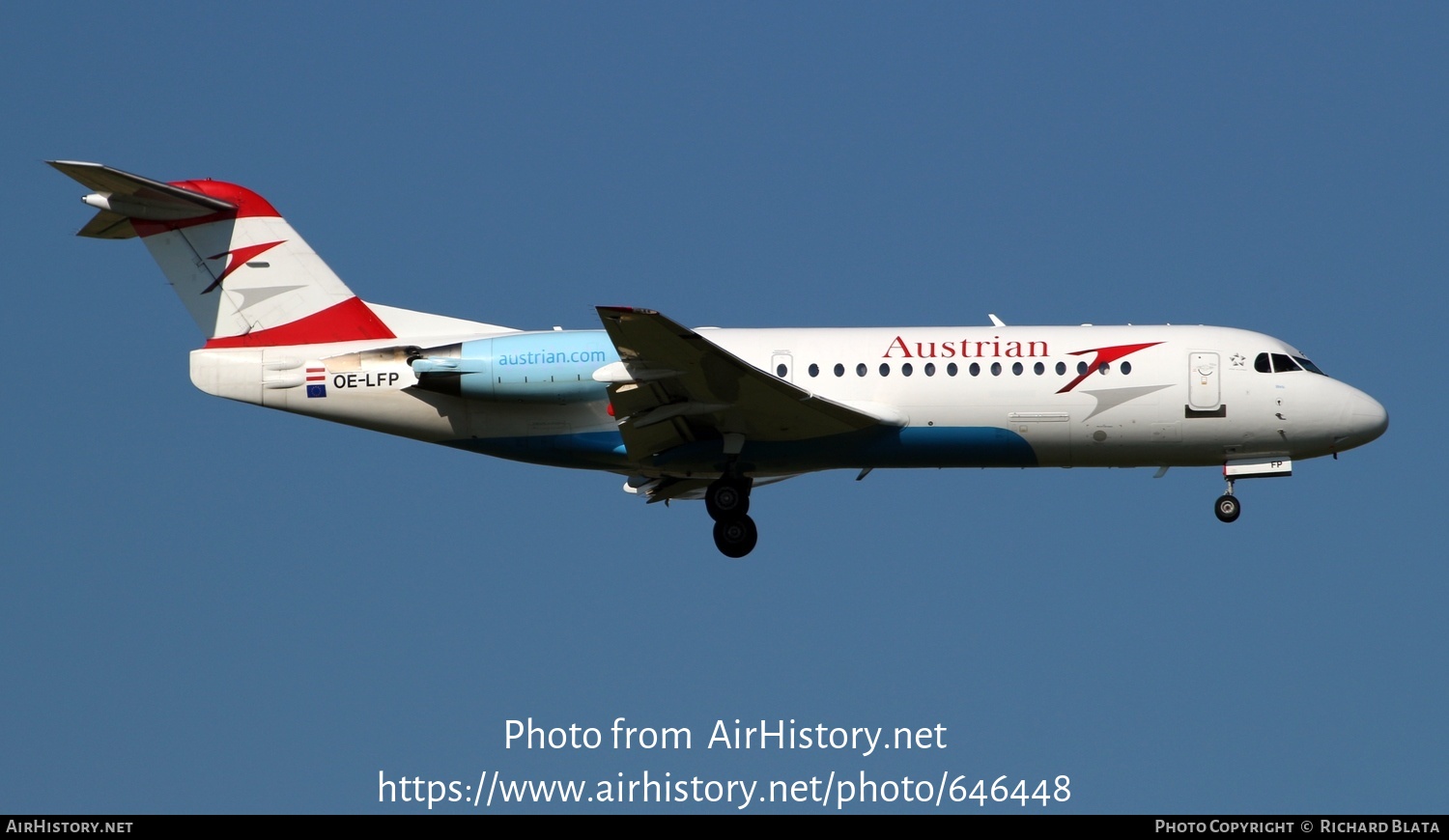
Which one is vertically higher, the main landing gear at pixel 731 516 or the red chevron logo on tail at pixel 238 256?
the red chevron logo on tail at pixel 238 256

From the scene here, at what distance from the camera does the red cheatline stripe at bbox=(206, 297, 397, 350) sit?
81.4 feet

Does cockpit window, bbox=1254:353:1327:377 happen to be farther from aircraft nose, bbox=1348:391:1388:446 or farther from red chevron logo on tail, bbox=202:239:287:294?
red chevron logo on tail, bbox=202:239:287:294

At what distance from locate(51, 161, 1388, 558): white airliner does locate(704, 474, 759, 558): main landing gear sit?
0.03 metres

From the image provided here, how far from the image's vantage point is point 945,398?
2384 cm

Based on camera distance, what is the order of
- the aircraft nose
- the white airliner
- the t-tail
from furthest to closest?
1. the t-tail
2. the aircraft nose
3. the white airliner

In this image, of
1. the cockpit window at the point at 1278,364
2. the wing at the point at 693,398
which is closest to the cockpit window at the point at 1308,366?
the cockpit window at the point at 1278,364

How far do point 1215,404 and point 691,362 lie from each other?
26.7ft

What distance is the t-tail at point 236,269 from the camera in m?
24.8

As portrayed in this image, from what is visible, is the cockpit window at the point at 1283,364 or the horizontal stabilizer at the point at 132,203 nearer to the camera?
the horizontal stabilizer at the point at 132,203

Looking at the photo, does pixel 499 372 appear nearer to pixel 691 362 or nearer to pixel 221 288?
pixel 691 362

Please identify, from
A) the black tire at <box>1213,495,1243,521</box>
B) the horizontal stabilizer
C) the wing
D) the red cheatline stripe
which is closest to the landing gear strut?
the black tire at <box>1213,495,1243,521</box>

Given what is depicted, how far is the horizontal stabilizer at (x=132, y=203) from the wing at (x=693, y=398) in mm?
7503

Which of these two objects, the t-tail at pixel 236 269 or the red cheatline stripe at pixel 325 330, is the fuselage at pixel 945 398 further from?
the t-tail at pixel 236 269
